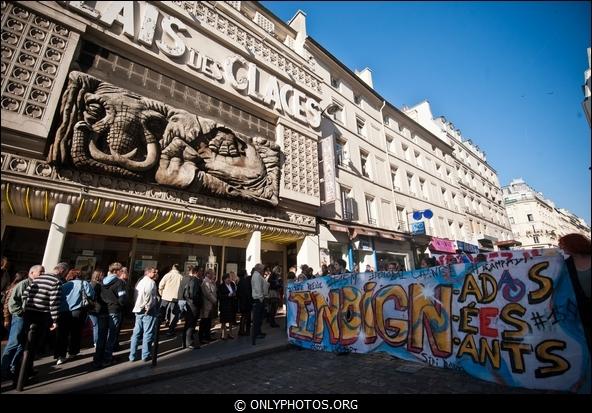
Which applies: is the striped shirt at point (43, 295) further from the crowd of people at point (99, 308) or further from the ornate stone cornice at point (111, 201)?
the ornate stone cornice at point (111, 201)

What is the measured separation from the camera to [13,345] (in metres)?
4.36

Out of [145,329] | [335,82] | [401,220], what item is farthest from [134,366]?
[335,82]

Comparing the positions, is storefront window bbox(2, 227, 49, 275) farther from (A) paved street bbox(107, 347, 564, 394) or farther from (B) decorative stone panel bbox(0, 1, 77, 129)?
(A) paved street bbox(107, 347, 564, 394)

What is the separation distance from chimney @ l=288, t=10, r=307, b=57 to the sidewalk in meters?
15.0

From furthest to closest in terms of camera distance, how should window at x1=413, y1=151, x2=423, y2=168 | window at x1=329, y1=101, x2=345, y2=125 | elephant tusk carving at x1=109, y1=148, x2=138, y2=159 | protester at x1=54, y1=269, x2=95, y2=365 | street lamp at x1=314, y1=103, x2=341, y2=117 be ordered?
window at x1=413, y1=151, x2=423, y2=168
window at x1=329, y1=101, x2=345, y2=125
street lamp at x1=314, y1=103, x2=341, y2=117
elephant tusk carving at x1=109, y1=148, x2=138, y2=159
protester at x1=54, y1=269, x2=95, y2=365

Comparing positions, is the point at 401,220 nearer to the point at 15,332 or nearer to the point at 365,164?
the point at 365,164

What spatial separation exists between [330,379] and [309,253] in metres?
7.56

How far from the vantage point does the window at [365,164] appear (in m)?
17.6

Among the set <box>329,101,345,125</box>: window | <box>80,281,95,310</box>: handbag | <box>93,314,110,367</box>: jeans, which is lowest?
<box>93,314,110,367</box>: jeans

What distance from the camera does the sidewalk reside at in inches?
162

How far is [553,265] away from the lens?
345 cm

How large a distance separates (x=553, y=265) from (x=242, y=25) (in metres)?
13.6

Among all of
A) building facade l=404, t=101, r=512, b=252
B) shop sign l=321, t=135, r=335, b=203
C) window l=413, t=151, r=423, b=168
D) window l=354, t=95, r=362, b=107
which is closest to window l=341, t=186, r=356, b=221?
shop sign l=321, t=135, r=335, b=203

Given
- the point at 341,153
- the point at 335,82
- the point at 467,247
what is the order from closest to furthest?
the point at 341,153
the point at 335,82
the point at 467,247
